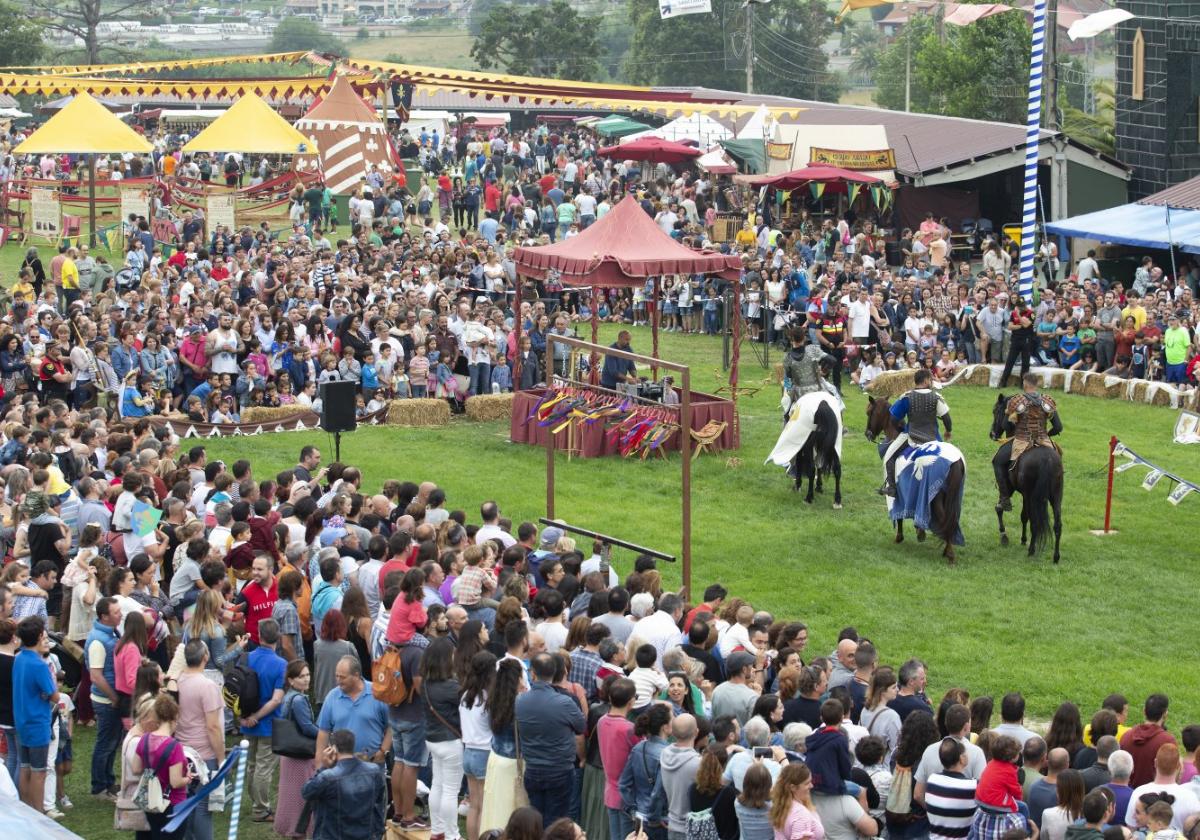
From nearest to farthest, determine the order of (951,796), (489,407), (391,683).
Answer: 1. (951,796)
2. (391,683)
3. (489,407)

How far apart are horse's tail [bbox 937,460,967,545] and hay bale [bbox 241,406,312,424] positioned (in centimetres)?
877

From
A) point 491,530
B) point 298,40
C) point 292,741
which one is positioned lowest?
point 292,741

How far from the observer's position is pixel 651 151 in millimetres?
42281

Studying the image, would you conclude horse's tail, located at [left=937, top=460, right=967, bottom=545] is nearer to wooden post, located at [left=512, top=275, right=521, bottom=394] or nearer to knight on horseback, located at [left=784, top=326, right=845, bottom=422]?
knight on horseback, located at [left=784, top=326, right=845, bottom=422]

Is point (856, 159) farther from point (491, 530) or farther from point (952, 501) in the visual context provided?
Answer: point (491, 530)

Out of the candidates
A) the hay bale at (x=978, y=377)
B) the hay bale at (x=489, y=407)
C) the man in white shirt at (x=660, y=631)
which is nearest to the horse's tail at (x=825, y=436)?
the hay bale at (x=489, y=407)

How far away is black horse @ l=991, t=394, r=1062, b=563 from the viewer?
16391mm

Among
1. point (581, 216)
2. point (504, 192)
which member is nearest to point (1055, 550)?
point (581, 216)

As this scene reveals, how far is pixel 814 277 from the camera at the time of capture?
30.1m

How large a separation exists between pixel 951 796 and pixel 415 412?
14466mm

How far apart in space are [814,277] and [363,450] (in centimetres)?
1160

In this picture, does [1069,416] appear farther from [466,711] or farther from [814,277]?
[466,711]

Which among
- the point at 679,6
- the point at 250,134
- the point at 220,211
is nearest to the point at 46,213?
the point at 220,211

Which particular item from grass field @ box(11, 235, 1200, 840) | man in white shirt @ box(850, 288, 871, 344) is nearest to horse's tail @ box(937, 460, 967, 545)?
grass field @ box(11, 235, 1200, 840)
